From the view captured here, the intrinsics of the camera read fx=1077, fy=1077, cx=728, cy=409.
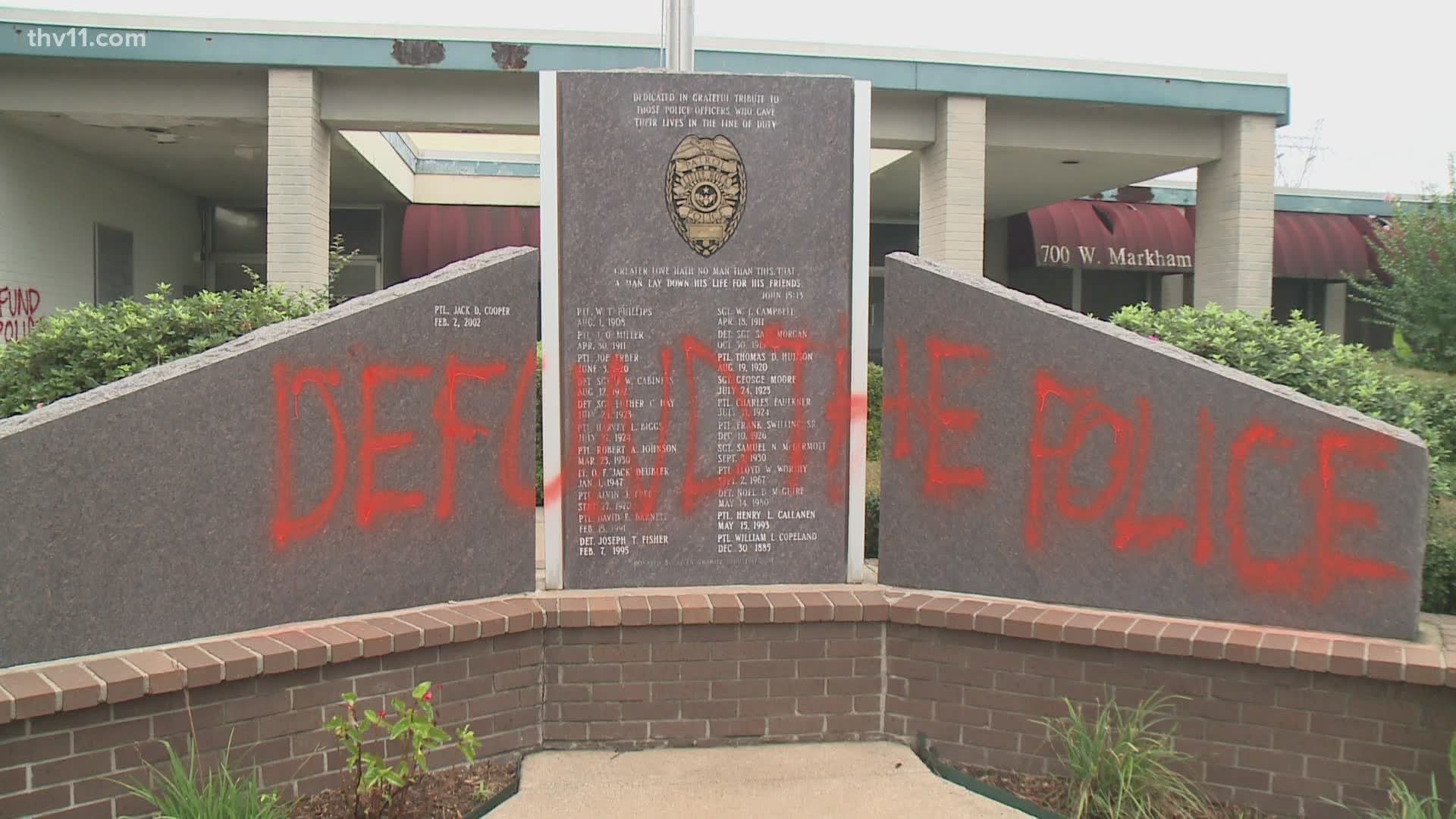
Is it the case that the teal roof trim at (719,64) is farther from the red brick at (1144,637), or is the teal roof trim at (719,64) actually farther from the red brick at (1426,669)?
the red brick at (1426,669)

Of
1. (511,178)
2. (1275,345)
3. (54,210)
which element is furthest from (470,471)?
(511,178)

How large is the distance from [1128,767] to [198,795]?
9.86 feet

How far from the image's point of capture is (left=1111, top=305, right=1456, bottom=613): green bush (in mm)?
5496

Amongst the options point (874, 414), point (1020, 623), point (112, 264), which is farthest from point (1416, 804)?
point (112, 264)

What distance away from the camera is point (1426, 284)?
9.81m

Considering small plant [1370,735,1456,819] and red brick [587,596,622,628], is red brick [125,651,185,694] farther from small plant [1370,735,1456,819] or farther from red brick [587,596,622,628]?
small plant [1370,735,1456,819]

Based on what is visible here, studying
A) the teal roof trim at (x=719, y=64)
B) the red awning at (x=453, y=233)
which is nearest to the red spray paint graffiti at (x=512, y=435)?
the teal roof trim at (x=719, y=64)

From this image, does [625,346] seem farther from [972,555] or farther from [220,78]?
[220,78]

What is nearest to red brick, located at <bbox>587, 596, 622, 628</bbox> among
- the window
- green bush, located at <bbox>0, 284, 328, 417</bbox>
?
green bush, located at <bbox>0, 284, 328, 417</bbox>

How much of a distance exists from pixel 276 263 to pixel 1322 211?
Answer: 1914 cm

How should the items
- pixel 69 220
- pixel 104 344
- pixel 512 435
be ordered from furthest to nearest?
pixel 69 220 → pixel 104 344 → pixel 512 435

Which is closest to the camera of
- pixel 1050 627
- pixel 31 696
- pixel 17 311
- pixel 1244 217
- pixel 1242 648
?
pixel 31 696

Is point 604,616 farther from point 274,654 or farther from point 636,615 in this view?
point 274,654

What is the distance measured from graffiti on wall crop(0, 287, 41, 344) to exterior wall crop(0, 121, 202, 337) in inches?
1.4
